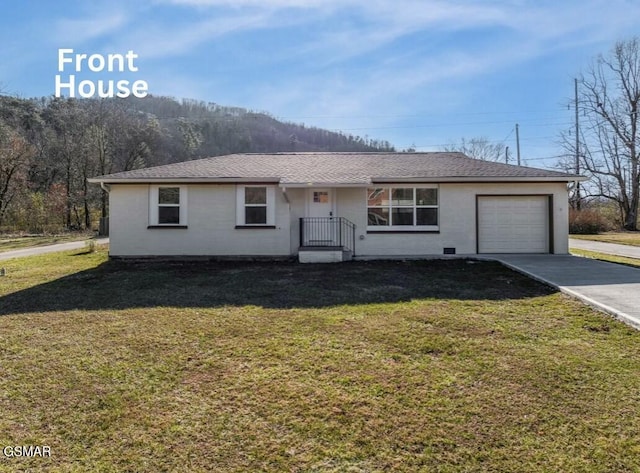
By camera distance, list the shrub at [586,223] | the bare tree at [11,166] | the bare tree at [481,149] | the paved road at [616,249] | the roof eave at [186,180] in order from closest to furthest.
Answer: the roof eave at [186,180], the paved road at [616,249], the shrub at [586,223], the bare tree at [11,166], the bare tree at [481,149]

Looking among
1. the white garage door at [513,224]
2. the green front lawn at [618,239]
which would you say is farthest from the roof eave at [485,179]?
the green front lawn at [618,239]

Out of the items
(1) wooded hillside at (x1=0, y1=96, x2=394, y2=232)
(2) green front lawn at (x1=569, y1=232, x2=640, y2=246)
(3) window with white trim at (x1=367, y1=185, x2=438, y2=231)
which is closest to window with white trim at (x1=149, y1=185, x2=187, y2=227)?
(3) window with white trim at (x1=367, y1=185, x2=438, y2=231)

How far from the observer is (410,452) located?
289 centimetres

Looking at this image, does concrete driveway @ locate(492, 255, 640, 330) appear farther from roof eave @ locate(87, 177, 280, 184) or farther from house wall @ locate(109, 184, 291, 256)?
roof eave @ locate(87, 177, 280, 184)

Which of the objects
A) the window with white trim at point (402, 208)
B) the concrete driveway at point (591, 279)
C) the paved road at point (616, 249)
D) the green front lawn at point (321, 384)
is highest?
the window with white trim at point (402, 208)

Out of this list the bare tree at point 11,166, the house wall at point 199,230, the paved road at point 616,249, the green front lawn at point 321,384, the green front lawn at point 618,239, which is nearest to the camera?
the green front lawn at point 321,384

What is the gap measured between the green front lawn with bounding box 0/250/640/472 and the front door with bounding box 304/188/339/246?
520 cm

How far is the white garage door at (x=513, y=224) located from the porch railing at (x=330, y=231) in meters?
4.17

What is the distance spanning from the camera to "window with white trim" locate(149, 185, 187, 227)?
1216cm

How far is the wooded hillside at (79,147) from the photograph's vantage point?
28.8 m

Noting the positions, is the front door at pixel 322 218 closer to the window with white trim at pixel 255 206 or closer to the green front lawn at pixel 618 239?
the window with white trim at pixel 255 206

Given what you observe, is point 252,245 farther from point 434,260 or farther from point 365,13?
point 365,13

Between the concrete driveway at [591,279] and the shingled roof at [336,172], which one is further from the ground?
the shingled roof at [336,172]

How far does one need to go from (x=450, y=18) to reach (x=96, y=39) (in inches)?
407
